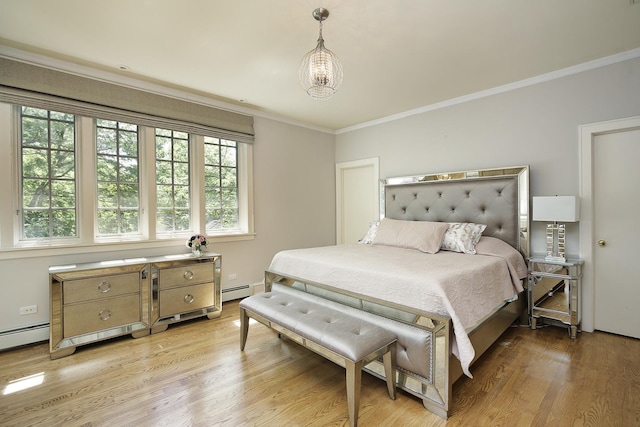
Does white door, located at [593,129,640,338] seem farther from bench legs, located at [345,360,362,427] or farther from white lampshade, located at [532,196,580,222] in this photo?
bench legs, located at [345,360,362,427]

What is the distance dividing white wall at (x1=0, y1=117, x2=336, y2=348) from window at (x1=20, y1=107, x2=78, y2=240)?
0.35m

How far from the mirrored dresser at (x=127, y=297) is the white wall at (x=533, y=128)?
10.0 feet

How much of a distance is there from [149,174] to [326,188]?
8.71ft

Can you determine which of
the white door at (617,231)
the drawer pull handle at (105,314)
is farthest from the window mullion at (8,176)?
the white door at (617,231)

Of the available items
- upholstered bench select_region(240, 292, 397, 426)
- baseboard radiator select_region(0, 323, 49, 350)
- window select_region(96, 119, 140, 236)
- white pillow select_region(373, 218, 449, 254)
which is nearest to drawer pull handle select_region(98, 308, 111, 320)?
baseboard radiator select_region(0, 323, 49, 350)

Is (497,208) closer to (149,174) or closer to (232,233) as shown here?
(232,233)

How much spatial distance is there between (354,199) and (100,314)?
3.67m

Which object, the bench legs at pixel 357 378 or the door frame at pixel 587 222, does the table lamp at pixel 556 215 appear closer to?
the door frame at pixel 587 222

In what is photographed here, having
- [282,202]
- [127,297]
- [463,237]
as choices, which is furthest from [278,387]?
[282,202]

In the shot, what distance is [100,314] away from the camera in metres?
2.63

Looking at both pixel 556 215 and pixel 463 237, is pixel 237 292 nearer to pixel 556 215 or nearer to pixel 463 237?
pixel 463 237

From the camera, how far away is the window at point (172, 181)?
3391 millimetres

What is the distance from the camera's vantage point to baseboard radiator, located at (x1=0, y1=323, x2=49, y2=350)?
8.24 ft

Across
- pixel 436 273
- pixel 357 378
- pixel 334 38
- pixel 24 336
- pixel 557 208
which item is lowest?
pixel 24 336
